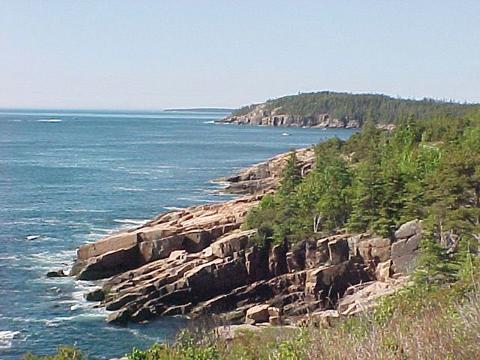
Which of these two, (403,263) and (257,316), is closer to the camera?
(257,316)

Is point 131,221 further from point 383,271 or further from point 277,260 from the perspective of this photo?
point 383,271

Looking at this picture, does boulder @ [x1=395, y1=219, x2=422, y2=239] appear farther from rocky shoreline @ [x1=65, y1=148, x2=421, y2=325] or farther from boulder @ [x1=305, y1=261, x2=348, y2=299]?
boulder @ [x1=305, y1=261, x2=348, y2=299]

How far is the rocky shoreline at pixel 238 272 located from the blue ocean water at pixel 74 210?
64.0 inches

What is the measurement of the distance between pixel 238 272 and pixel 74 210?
27.4 meters

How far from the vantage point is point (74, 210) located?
60562 millimetres

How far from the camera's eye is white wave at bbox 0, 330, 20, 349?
3023cm

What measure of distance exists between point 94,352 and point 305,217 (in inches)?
650

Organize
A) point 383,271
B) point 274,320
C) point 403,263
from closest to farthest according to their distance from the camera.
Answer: point 274,320
point 403,263
point 383,271

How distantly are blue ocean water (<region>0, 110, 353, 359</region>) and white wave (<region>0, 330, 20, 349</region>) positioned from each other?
0.04 m

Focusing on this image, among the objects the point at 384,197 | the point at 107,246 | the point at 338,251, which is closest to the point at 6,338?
the point at 107,246

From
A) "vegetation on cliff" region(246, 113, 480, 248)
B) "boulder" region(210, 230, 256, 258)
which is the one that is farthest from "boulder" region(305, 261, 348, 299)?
"boulder" region(210, 230, 256, 258)

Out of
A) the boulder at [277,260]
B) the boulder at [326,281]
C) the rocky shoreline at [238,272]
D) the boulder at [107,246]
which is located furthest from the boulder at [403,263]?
the boulder at [107,246]

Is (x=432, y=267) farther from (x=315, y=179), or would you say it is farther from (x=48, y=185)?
(x=48, y=185)

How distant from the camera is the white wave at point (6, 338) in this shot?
3023cm
